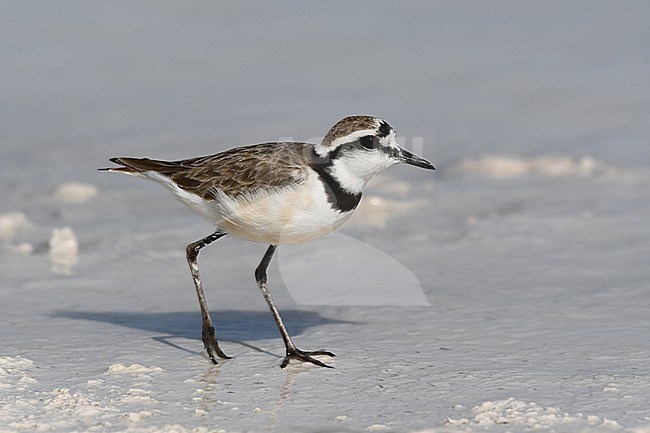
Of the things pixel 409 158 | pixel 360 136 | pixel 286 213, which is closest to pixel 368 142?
pixel 360 136

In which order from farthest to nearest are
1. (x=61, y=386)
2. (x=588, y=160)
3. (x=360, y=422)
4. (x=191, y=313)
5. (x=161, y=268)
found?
1. (x=588, y=160)
2. (x=161, y=268)
3. (x=191, y=313)
4. (x=61, y=386)
5. (x=360, y=422)

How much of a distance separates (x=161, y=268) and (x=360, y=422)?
3.08m

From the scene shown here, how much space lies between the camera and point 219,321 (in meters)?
6.57

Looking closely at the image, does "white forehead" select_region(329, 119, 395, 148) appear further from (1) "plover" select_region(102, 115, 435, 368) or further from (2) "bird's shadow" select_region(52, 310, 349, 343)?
(2) "bird's shadow" select_region(52, 310, 349, 343)

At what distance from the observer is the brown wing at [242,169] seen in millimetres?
5809

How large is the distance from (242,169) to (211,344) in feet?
2.91

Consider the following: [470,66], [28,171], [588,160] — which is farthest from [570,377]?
[470,66]

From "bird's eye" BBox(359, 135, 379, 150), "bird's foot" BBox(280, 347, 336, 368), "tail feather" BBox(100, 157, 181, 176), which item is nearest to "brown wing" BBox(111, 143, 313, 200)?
"tail feather" BBox(100, 157, 181, 176)

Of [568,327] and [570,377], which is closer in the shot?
[570,377]

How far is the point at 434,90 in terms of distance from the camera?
452 inches

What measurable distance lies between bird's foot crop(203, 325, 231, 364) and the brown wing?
67cm

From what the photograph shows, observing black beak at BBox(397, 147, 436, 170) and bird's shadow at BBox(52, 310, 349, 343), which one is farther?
bird's shadow at BBox(52, 310, 349, 343)

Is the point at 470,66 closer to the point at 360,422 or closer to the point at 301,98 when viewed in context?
the point at 301,98

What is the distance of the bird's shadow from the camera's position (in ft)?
20.8
